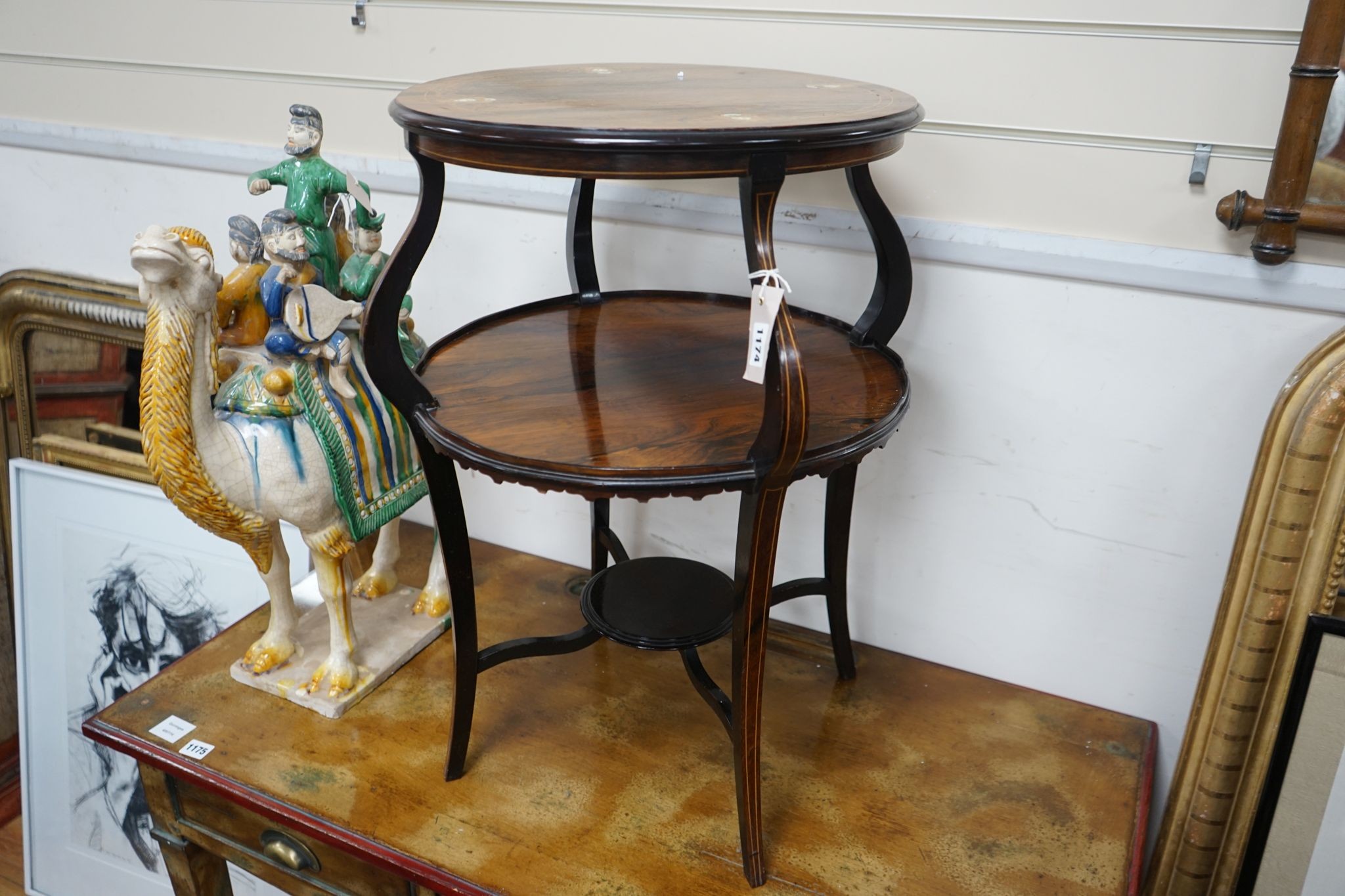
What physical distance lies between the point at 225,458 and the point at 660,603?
1.90ft

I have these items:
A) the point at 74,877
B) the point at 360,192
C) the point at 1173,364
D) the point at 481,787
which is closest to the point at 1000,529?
the point at 1173,364

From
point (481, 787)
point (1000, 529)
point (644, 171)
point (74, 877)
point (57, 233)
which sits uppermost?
point (644, 171)

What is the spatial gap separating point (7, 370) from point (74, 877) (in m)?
1.05

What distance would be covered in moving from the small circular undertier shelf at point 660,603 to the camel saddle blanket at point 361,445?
0.30 metres

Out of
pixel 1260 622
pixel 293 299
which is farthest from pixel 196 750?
pixel 1260 622

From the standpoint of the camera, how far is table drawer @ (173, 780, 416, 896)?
1.31 metres

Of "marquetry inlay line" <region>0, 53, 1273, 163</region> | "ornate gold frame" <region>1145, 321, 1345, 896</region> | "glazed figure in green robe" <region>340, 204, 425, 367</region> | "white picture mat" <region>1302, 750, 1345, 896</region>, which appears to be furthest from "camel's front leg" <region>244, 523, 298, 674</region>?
"white picture mat" <region>1302, 750, 1345, 896</region>

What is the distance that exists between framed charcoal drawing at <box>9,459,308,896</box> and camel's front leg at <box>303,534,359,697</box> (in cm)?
58

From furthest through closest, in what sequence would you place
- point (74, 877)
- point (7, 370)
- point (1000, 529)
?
point (7, 370) < point (74, 877) < point (1000, 529)

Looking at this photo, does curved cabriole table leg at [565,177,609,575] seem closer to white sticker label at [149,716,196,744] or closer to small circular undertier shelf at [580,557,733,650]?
small circular undertier shelf at [580,557,733,650]

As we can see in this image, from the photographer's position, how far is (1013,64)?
1.34 metres

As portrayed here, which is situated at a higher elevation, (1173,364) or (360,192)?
(360,192)

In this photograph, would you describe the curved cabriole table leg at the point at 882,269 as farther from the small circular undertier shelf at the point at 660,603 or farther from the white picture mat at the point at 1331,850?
the white picture mat at the point at 1331,850

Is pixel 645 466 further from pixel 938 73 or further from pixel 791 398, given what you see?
pixel 938 73
